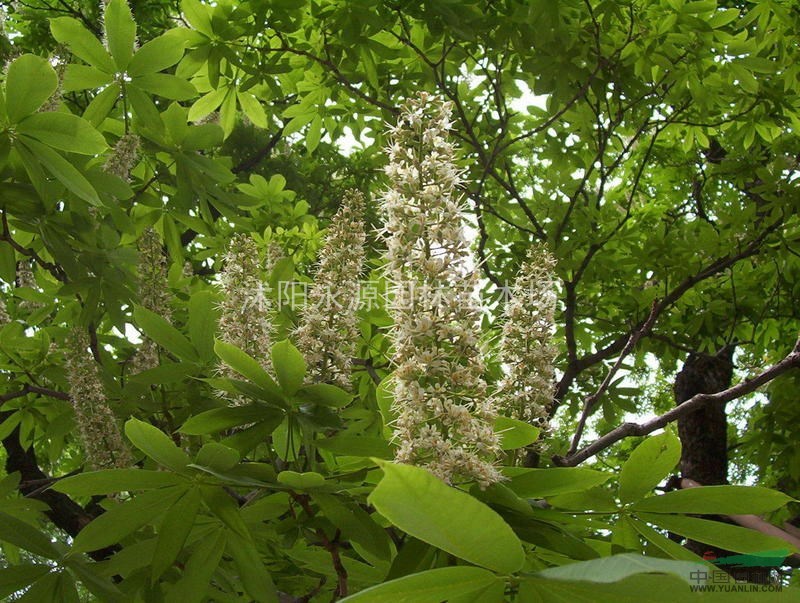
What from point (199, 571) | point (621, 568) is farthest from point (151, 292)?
point (621, 568)

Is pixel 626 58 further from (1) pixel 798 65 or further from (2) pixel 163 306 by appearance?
(2) pixel 163 306

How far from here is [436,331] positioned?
4.92 feet

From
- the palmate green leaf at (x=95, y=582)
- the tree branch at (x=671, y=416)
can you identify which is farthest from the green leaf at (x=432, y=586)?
the tree branch at (x=671, y=416)

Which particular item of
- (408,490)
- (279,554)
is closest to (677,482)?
(279,554)

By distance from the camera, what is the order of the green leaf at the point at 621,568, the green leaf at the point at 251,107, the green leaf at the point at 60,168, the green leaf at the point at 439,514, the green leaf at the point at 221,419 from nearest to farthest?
the green leaf at the point at 621,568 < the green leaf at the point at 439,514 < the green leaf at the point at 221,419 < the green leaf at the point at 60,168 < the green leaf at the point at 251,107

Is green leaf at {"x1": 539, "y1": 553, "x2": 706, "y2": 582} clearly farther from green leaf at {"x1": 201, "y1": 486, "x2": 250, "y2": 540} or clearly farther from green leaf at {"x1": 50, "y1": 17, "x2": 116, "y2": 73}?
green leaf at {"x1": 50, "y1": 17, "x2": 116, "y2": 73}

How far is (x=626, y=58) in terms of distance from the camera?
4.79 meters

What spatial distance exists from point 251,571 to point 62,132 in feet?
4.36

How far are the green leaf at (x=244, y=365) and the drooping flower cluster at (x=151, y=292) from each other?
1.18 metres

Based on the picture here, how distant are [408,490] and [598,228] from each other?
494 centimetres

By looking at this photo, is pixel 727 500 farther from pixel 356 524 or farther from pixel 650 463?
pixel 356 524

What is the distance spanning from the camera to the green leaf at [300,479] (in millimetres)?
1446

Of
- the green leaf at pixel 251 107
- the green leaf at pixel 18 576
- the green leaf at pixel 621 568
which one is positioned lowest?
the green leaf at pixel 18 576

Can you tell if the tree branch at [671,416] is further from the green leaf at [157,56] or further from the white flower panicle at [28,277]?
the white flower panicle at [28,277]
